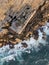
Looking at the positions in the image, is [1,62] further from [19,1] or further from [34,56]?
[19,1]

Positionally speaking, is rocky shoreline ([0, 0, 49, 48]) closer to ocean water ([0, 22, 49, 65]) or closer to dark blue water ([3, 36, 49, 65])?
ocean water ([0, 22, 49, 65])

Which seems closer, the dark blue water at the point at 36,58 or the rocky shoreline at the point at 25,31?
the dark blue water at the point at 36,58

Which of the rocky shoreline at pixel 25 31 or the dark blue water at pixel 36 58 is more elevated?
the rocky shoreline at pixel 25 31

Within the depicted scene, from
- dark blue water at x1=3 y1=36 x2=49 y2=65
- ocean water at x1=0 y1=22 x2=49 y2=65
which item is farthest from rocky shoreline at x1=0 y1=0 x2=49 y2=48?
dark blue water at x1=3 y1=36 x2=49 y2=65

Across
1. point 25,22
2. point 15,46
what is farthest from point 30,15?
point 15,46

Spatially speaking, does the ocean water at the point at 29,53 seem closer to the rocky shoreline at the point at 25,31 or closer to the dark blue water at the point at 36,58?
the dark blue water at the point at 36,58

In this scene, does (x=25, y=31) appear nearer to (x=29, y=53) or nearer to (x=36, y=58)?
(x=29, y=53)

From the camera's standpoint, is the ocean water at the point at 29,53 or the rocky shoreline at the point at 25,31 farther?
the rocky shoreline at the point at 25,31

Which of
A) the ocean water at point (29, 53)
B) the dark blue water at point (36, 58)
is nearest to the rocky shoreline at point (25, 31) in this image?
the ocean water at point (29, 53)

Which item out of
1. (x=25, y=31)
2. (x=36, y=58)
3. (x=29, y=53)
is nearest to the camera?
(x=36, y=58)

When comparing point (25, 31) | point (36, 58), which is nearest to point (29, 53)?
point (36, 58)
